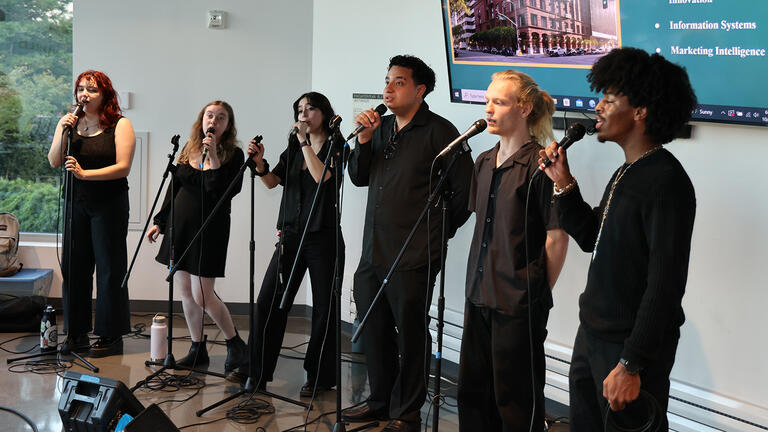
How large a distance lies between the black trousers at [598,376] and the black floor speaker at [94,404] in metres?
1.60

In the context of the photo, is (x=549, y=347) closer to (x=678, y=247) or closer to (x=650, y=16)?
(x=650, y=16)

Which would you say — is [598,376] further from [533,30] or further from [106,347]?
[106,347]

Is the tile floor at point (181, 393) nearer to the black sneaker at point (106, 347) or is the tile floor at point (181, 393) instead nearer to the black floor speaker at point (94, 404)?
the black sneaker at point (106, 347)

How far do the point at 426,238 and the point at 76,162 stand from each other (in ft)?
7.27

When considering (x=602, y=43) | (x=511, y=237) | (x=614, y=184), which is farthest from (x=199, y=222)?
(x=614, y=184)

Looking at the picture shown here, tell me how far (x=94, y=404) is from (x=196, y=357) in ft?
6.17

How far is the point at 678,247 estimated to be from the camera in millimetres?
1984

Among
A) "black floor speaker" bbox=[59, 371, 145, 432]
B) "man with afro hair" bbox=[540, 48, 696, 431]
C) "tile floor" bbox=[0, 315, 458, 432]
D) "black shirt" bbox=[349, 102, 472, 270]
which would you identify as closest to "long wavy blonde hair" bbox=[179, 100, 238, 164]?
"black shirt" bbox=[349, 102, 472, 270]

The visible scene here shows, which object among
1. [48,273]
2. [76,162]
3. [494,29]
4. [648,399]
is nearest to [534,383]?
[648,399]

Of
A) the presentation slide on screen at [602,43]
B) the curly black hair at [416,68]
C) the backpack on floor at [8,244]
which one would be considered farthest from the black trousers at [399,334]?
the backpack on floor at [8,244]

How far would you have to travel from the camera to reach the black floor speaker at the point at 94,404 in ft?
8.91

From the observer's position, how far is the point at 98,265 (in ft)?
15.5

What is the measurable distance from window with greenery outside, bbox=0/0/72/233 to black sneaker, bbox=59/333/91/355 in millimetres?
1810

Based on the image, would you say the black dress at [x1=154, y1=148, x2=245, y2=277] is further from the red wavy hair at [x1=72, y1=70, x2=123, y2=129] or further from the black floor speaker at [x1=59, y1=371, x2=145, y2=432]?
the black floor speaker at [x1=59, y1=371, x2=145, y2=432]
